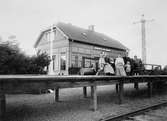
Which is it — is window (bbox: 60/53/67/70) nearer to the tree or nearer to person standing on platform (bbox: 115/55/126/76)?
the tree

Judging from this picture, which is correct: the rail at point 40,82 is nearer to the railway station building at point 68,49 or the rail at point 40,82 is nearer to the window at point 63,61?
the railway station building at point 68,49

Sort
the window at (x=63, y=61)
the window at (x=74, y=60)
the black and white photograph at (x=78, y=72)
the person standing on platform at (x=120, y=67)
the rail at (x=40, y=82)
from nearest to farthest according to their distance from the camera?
the rail at (x=40, y=82)
the black and white photograph at (x=78, y=72)
the person standing on platform at (x=120, y=67)
the window at (x=74, y=60)
the window at (x=63, y=61)

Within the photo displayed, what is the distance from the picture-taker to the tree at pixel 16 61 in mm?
7934

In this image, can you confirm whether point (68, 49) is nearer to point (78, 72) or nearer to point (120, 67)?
point (78, 72)

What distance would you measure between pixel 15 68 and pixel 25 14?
15597 mm

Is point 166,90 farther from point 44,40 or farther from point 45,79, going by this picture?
point 44,40

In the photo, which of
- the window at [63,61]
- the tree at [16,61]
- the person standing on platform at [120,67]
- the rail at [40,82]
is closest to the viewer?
the rail at [40,82]

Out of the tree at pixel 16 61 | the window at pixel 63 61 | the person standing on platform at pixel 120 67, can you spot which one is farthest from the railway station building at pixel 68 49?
the person standing on platform at pixel 120 67

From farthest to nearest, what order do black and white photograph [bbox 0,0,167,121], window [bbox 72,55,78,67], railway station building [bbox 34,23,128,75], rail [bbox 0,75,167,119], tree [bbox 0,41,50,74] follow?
1. window [bbox 72,55,78,67]
2. railway station building [bbox 34,23,128,75]
3. tree [bbox 0,41,50,74]
4. black and white photograph [bbox 0,0,167,121]
5. rail [bbox 0,75,167,119]

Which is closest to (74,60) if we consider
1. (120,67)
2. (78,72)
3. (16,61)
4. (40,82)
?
(78,72)

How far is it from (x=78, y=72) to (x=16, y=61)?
21.4 ft

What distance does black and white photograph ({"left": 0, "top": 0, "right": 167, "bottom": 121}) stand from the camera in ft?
18.8

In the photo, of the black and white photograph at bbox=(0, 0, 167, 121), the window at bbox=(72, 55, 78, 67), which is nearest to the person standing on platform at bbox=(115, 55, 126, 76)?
the black and white photograph at bbox=(0, 0, 167, 121)

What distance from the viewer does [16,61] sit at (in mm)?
8320
